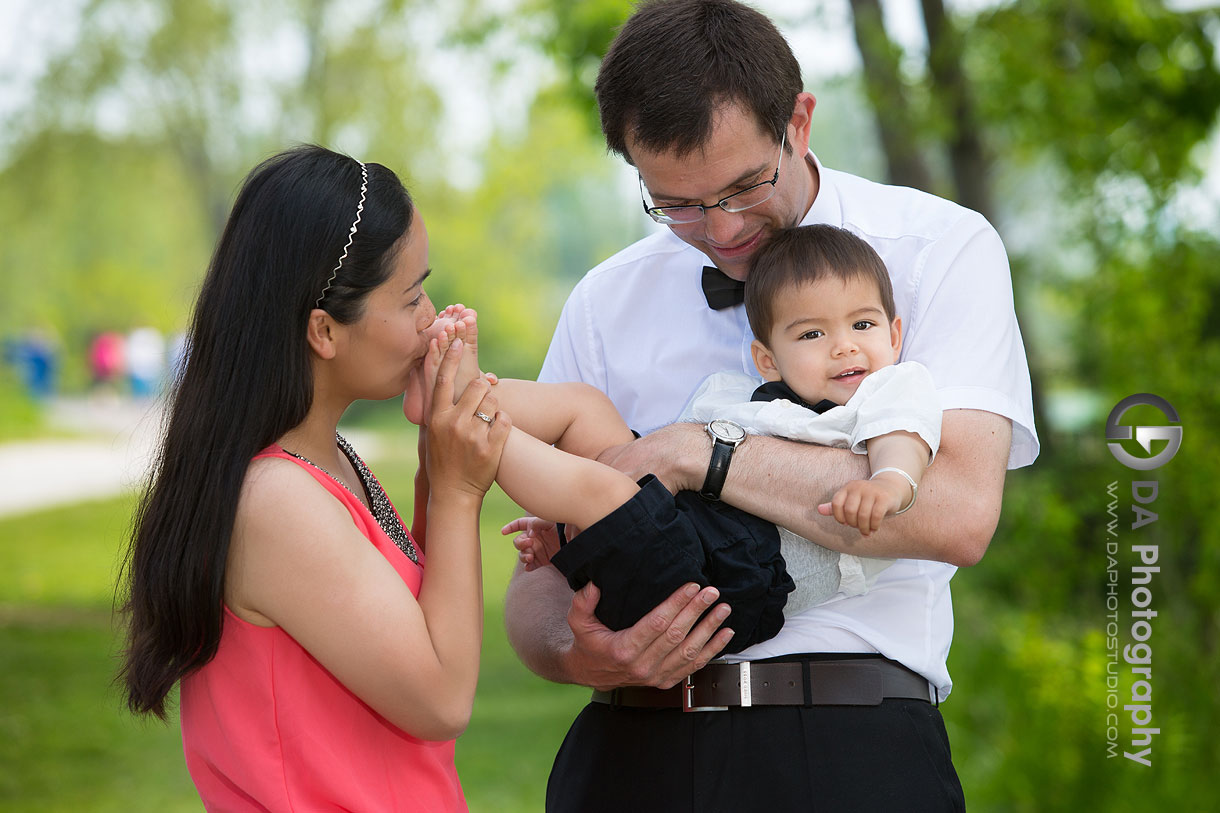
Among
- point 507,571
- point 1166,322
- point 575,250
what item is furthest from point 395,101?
point 575,250

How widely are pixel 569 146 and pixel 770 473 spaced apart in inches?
568

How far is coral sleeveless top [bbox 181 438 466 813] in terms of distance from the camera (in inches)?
71.8

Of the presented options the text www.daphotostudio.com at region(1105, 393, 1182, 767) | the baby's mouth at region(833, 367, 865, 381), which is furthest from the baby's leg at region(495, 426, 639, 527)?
the text www.daphotostudio.com at region(1105, 393, 1182, 767)

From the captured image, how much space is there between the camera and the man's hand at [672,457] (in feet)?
6.68

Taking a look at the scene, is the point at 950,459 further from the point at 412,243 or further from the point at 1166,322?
the point at 1166,322

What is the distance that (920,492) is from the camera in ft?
6.34

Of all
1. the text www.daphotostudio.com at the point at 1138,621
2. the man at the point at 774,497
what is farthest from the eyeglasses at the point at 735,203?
the text www.daphotostudio.com at the point at 1138,621

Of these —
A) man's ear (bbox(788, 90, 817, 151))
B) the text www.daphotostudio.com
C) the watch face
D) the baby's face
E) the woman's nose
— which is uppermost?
man's ear (bbox(788, 90, 817, 151))

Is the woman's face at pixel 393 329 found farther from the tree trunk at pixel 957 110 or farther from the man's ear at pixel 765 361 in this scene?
the tree trunk at pixel 957 110

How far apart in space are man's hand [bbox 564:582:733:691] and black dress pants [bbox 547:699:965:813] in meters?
0.15

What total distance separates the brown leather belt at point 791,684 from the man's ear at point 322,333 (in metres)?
0.85

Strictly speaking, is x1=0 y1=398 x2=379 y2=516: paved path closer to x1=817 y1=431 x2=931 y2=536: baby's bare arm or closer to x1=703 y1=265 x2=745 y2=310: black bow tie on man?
x1=703 y1=265 x2=745 y2=310: black bow tie on man

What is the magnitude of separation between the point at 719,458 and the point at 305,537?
710 mm

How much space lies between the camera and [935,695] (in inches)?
88.4
